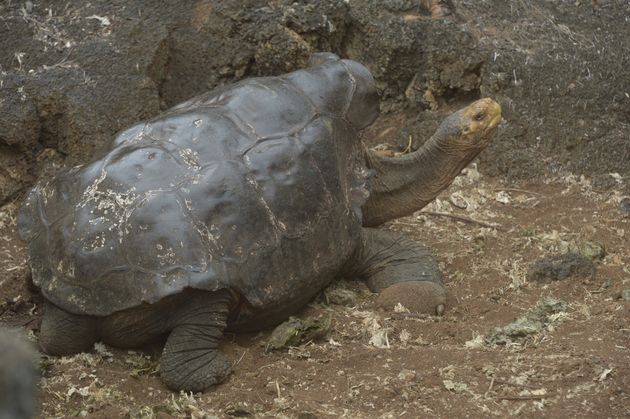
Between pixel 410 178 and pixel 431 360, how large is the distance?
6.00ft

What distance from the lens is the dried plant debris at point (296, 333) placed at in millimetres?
5266

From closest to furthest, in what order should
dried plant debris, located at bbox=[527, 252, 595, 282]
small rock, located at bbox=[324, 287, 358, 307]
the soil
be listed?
the soil, small rock, located at bbox=[324, 287, 358, 307], dried plant debris, located at bbox=[527, 252, 595, 282]

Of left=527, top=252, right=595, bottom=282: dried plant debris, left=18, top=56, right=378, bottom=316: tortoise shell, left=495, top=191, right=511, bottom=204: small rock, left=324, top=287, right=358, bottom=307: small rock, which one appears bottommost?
left=495, top=191, right=511, bottom=204: small rock

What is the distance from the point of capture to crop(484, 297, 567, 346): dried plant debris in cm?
527

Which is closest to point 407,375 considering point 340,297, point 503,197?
point 340,297

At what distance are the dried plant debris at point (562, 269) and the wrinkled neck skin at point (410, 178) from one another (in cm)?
85

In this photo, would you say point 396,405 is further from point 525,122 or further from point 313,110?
point 525,122

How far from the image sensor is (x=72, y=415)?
454 centimetres

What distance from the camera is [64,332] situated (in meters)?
5.00

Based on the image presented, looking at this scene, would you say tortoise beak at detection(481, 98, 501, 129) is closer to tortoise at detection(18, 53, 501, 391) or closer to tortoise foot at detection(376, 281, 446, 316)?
tortoise at detection(18, 53, 501, 391)

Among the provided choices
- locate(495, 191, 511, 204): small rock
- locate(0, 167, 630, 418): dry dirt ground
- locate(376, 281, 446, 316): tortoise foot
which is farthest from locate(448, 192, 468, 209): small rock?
locate(376, 281, 446, 316): tortoise foot

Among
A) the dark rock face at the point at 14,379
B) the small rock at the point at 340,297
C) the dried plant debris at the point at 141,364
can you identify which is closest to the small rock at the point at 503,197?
the small rock at the point at 340,297

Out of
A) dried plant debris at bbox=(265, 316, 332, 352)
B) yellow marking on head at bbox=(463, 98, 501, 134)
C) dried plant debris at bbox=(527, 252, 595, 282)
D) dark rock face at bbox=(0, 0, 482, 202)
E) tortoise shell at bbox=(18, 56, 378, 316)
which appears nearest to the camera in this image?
tortoise shell at bbox=(18, 56, 378, 316)

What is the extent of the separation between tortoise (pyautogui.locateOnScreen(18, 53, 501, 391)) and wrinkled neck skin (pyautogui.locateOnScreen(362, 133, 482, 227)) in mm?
347
